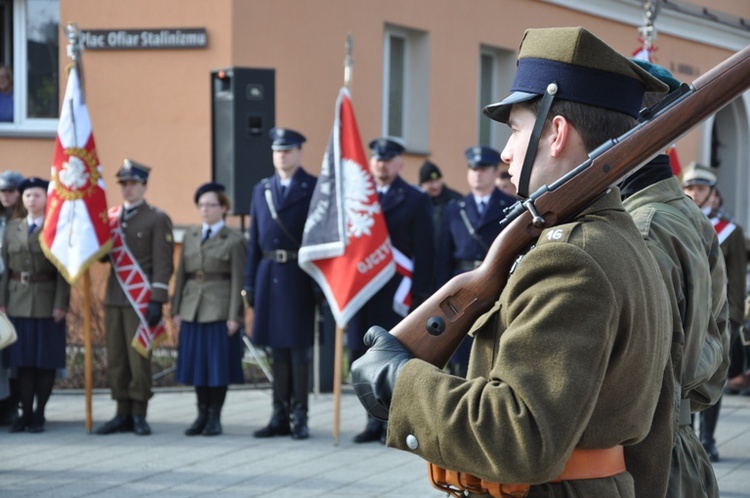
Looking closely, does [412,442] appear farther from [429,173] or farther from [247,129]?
[429,173]

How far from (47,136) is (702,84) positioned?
40.3 feet

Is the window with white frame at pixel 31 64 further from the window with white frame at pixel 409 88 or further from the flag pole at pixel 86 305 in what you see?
the flag pole at pixel 86 305

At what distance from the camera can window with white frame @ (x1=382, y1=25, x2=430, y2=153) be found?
15891 mm

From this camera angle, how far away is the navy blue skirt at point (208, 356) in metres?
8.73

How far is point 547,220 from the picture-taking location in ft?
7.72

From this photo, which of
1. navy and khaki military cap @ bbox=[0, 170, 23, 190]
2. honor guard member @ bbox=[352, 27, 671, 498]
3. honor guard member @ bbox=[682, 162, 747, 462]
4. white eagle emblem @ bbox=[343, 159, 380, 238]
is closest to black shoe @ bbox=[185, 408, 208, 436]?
white eagle emblem @ bbox=[343, 159, 380, 238]

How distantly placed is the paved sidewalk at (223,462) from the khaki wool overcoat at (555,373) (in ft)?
14.6

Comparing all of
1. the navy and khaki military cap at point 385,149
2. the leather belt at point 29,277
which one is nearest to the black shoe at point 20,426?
the leather belt at point 29,277

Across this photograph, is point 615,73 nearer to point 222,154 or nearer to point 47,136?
point 222,154

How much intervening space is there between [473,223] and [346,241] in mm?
1257

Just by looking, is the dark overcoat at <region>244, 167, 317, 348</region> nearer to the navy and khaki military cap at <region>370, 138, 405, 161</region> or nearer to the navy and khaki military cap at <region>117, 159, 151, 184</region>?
the navy and khaki military cap at <region>370, 138, 405, 161</region>

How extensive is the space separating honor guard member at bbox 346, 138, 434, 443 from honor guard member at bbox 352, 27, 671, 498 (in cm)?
626

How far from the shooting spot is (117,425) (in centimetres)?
884

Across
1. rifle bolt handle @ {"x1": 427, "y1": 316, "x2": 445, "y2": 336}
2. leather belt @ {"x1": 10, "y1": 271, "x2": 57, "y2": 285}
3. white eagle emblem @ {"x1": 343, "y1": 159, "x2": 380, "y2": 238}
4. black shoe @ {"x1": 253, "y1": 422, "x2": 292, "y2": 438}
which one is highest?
white eagle emblem @ {"x1": 343, "y1": 159, "x2": 380, "y2": 238}
